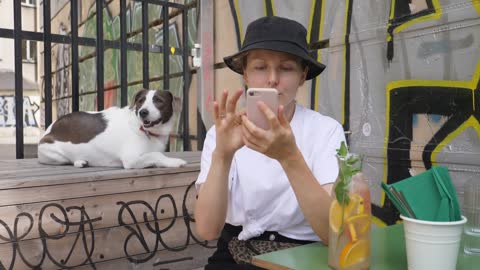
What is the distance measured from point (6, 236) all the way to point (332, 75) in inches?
99.5

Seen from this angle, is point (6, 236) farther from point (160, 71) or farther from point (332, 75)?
point (160, 71)

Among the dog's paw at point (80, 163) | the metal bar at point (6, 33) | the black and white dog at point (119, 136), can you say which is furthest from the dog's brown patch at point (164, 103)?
the metal bar at point (6, 33)

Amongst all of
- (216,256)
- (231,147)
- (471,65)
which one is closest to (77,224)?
(216,256)

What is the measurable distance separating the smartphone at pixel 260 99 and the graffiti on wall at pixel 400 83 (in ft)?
5.50

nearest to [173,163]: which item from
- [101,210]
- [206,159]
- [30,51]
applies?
[101,210]

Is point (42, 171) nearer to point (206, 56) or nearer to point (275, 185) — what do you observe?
point (275, 185)

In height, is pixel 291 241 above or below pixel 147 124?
below

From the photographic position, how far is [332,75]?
11.1 feet

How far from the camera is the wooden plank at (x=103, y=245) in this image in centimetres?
253

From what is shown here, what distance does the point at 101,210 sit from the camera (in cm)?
280

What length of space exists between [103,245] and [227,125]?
6.42 feet

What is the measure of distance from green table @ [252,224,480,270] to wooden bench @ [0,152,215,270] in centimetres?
185

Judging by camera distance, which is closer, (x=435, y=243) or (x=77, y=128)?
(x=435, y=243)

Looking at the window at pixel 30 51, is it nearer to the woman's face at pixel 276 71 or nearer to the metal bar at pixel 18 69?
the metal bar at pixel 18 69
